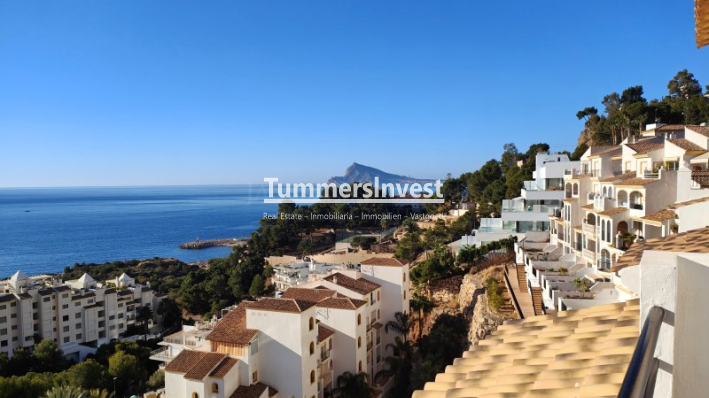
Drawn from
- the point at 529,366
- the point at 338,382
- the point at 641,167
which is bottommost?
the point at 338,382

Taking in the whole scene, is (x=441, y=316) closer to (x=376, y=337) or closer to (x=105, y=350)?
(x=376, y=337)

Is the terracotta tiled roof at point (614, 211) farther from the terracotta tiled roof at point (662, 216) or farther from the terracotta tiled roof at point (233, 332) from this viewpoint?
the terracotta tiled roof at point (233, 332)

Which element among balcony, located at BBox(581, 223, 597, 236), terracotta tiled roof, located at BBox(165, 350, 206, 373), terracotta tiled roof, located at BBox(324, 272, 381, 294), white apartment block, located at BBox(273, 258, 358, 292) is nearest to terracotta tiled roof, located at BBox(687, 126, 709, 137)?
balcony, located at BBox(581, 223, 597, 236)

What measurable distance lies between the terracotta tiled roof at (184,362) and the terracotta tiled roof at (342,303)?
5.64 m

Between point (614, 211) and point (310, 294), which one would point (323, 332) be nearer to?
point (310, 294)

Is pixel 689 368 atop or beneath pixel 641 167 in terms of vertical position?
beneath

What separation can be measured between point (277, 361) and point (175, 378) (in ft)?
11.5

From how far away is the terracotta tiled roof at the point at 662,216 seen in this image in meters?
13.5

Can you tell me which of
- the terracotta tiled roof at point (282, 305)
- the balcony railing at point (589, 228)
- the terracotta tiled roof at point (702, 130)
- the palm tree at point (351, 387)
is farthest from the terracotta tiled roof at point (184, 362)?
the terracotta tiled roof at point (702, 130)

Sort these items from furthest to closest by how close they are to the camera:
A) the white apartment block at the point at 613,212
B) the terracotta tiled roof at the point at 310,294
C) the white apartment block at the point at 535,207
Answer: the white apartment block at the point at 535,207
the terracotta tiled roof at the point at 310,294
the white apartment block at the point at 613,212

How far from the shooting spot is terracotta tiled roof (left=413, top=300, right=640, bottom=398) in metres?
3.04

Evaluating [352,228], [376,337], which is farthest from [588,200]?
[352,228]

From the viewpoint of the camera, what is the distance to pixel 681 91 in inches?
1706

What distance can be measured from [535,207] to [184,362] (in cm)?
2169
